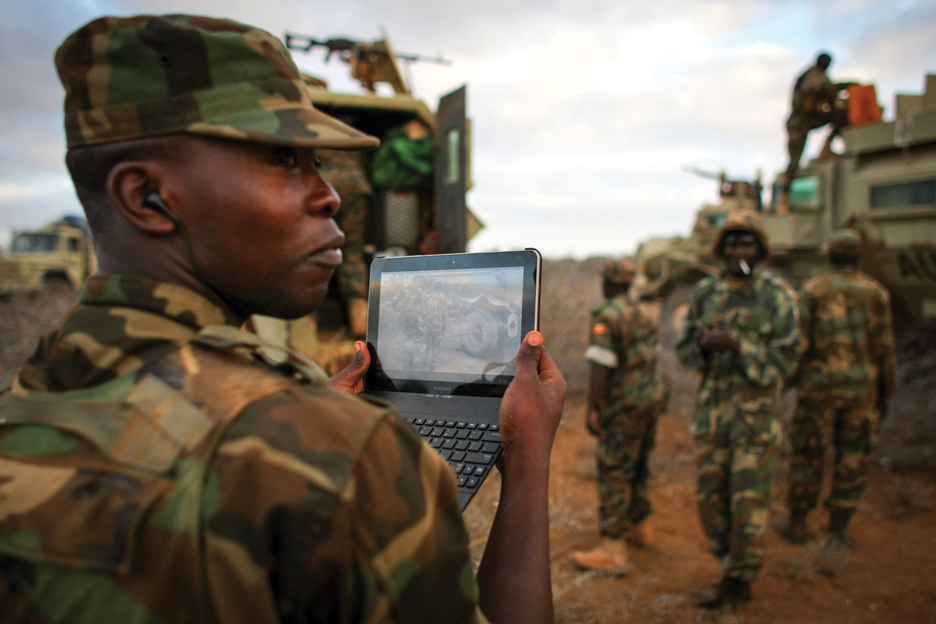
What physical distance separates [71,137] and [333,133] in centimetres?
32

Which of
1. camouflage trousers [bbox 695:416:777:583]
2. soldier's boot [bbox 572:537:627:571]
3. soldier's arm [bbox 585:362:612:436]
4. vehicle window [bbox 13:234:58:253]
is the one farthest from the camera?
vehicle window [bbox 13:234:58:253]

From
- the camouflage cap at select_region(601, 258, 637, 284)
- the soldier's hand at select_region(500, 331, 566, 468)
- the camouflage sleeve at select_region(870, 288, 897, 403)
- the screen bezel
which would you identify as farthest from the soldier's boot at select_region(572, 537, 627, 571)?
the soldier's hand at select_region(500, 331, 566, 468)

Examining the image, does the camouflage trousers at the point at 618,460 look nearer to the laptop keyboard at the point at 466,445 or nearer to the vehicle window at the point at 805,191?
the laptop keyboard at the point at 466,445

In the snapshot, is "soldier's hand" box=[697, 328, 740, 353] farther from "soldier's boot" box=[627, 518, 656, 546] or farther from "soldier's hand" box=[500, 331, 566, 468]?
"soldier's hand" box=[500, 331, 566, 468]

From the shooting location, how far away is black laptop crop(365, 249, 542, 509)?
1.28 meters

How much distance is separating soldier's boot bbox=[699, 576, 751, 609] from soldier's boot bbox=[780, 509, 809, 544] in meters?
1.25

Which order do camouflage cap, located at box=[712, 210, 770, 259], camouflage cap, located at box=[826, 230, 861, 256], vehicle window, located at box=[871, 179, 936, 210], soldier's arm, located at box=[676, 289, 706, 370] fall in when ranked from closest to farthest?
camouflage cap, located at box=[712, 210, 770, 259] → soldier's arm, located at box=[676, 289, 706, 370] → camouflage cap, located at box=[826, 230, 861, 256] → vehicle window, located at box=[871, 179, 936, 210]

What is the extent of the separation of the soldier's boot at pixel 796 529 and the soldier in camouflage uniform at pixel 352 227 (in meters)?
3.31

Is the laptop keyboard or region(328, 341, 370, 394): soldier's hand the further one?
region(328, 341, 370, 394): soldier's hand

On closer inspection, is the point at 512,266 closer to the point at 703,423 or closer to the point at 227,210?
the point at 227,210

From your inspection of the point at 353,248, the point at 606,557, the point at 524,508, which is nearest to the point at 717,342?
the point at 606,557

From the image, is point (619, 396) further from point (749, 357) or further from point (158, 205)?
point (158, 205)

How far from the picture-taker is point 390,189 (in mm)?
4816

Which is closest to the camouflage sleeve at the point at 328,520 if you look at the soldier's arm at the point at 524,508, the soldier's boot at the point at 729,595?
the soldier's arm at the point at 524,508
